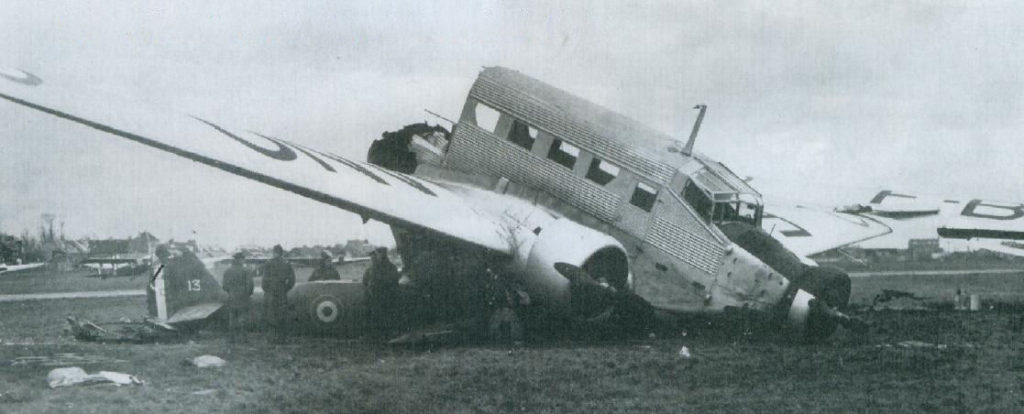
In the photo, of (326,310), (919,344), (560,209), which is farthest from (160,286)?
(919,344)

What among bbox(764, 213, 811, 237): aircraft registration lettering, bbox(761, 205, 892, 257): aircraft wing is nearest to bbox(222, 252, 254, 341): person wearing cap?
bbox(761, 205, 892, 257): aircraft wing

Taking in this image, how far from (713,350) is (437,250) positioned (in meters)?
3.62

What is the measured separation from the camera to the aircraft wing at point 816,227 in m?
14.8

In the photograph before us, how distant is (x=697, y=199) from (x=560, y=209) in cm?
206

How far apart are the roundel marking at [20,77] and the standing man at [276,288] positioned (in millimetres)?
4009

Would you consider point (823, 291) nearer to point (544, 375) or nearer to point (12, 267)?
point (544, 375)

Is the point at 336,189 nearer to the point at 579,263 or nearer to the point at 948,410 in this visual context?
the point at 579,263

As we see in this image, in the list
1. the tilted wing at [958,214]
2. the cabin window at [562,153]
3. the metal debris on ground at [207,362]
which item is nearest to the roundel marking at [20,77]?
the metal debris on ground at [207,362]

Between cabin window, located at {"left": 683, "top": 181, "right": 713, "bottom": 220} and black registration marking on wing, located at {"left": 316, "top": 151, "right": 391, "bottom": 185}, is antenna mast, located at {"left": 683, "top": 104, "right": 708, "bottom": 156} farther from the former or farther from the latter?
black registration marking on wing, located at {"left": 316, "top": 151, "right": 391, "bottom": 185}

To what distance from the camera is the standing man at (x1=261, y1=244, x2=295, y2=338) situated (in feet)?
38.2

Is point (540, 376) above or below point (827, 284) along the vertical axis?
below

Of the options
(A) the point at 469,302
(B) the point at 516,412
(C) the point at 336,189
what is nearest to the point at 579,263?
(A) the point at 469,302

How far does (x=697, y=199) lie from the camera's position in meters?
10.8

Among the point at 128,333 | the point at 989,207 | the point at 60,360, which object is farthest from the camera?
the point at 989,207
